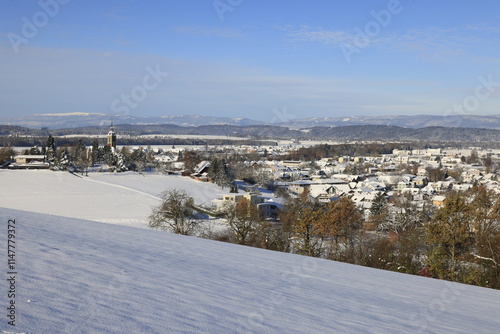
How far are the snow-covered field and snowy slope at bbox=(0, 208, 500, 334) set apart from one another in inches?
0.4

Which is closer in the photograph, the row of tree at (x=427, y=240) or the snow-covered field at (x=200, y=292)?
the snow-covered field at (x=200, y=292)

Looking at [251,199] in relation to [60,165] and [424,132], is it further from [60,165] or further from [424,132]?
[424,132]

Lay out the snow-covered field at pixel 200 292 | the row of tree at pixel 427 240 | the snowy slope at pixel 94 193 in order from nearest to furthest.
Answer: the snow-covered field at pixel 200 292
the row of tree at pixel 427 240
the snowy slope at pixel 94 193

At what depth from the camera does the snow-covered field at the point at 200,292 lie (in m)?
2.81

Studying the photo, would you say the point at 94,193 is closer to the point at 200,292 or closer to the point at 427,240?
the point at 427,240

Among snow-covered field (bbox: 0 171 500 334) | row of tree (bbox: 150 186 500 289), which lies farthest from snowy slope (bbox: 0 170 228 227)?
snow-covered field (bbox: 0 171 500 334)

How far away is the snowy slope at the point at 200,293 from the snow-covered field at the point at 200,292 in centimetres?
1

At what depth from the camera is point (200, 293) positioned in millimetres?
3742

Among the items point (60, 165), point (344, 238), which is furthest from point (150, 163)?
point (344, 238)

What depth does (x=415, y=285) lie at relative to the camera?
20.6 feet

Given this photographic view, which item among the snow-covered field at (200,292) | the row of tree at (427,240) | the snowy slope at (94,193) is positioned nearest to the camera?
the snow-covered field at (200,292)

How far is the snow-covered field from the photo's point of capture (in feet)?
9.23

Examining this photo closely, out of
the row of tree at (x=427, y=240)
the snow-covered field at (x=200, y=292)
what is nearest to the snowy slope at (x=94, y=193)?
the row of tree at (x=427, y=240)

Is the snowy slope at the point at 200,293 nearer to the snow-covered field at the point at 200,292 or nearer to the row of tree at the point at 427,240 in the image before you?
the snow-covered field at the point at 200,292
